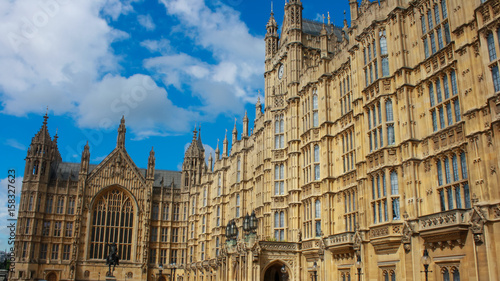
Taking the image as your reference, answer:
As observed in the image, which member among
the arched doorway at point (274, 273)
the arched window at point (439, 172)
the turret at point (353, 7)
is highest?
the turret at point (353, 7)

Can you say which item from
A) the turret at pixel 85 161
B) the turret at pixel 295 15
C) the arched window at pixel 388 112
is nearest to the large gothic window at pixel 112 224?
the turret at pixel 85 161

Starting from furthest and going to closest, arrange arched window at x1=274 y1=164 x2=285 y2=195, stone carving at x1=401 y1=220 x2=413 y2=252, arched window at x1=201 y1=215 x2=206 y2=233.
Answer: arched window at x1=201 y1=215 x2=206 y2=233, arched window at x1=274 y1=164 x2=285 y2=195, stone carving at x1=401 y1=220 x2=413 y2=252

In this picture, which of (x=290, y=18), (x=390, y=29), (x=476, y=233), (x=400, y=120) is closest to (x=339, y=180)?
(x=400, y=120)

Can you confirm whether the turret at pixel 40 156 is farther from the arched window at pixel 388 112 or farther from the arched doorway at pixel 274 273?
the arched window at pixel 388 112

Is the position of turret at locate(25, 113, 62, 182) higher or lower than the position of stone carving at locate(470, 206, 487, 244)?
higher

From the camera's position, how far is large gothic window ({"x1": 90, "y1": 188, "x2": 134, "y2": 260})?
7606cm

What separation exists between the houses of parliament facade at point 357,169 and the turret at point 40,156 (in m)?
0.37

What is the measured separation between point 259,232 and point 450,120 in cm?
2921

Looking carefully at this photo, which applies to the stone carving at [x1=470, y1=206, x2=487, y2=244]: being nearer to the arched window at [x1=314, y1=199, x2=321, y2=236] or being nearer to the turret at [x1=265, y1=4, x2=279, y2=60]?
the arched window at [x1=314, y1=199, x2=321, y2=236]

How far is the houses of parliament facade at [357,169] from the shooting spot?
2295cm

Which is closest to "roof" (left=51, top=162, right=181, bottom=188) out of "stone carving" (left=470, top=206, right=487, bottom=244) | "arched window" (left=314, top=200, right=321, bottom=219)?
"arched window" (left=314, top=200, right=321, bottom=219)

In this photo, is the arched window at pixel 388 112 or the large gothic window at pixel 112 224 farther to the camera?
the large gothic window at pixel 112 224

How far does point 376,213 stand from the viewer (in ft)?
98.7

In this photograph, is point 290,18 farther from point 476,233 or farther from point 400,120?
point 476,233
